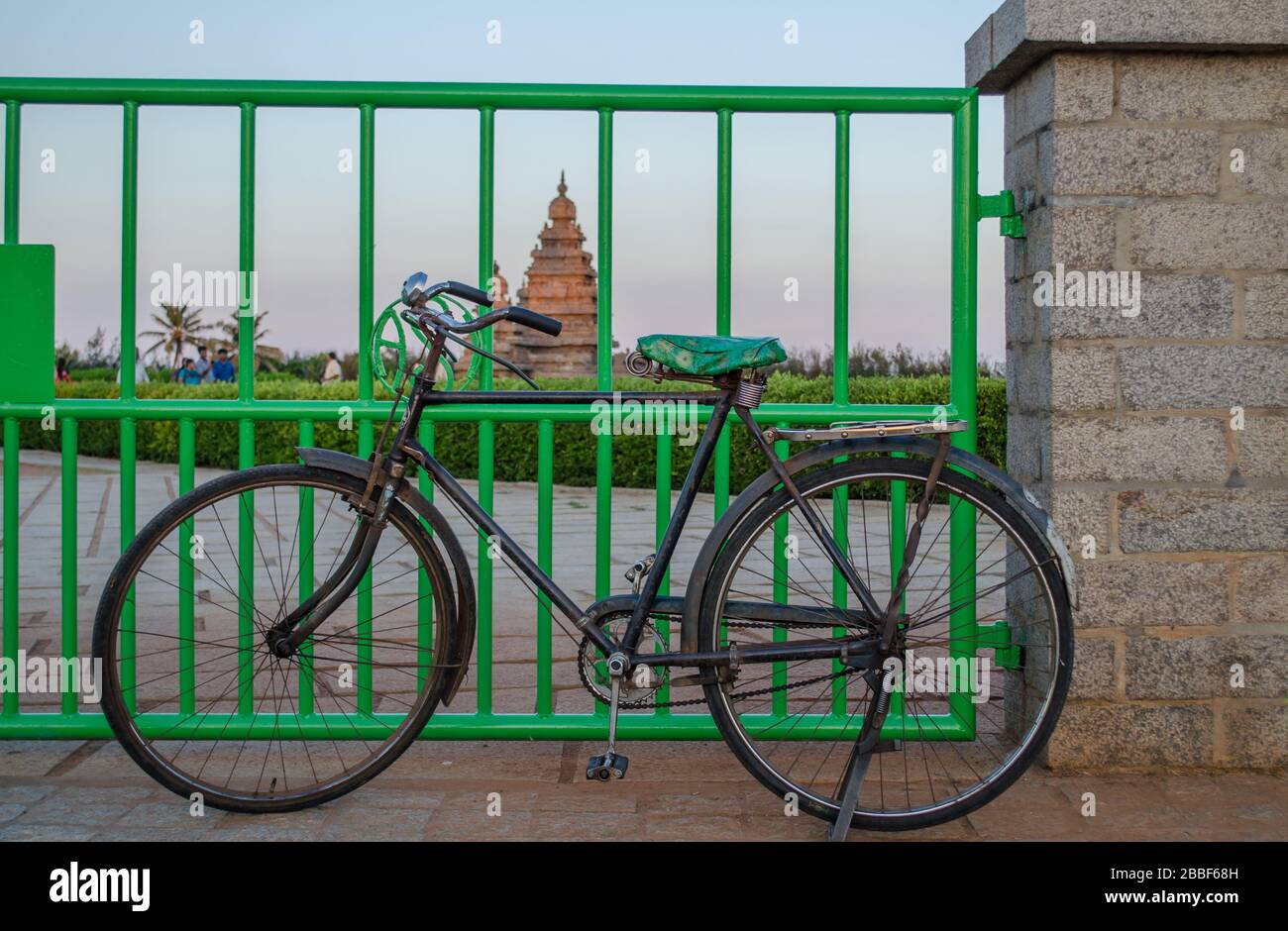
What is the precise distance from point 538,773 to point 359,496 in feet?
2.91

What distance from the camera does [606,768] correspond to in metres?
2.96

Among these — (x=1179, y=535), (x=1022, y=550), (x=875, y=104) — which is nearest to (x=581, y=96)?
(x=875, y=104)

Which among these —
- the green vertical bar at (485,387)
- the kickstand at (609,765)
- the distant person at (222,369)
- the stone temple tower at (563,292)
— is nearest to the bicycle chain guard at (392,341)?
the green vertical bar at (485,387)

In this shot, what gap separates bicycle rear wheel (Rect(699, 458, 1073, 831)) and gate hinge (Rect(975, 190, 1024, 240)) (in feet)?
2.45

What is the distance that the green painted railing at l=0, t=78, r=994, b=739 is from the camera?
3.64 metres

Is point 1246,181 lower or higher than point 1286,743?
higher

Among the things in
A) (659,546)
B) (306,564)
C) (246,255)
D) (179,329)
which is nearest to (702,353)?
(659,546)

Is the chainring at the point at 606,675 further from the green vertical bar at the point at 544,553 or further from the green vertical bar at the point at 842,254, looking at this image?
the green vertical bar at the point at 842,254

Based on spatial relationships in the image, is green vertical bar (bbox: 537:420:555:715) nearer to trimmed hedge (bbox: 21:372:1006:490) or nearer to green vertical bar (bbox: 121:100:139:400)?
green vertical bar (bbox: 121:100:139:400)

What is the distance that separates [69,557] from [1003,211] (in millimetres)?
2640

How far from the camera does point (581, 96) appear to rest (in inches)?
144

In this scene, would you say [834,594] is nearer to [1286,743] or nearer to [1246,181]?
[1286,743]

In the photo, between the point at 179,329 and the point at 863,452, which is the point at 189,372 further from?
the point at 179,329
